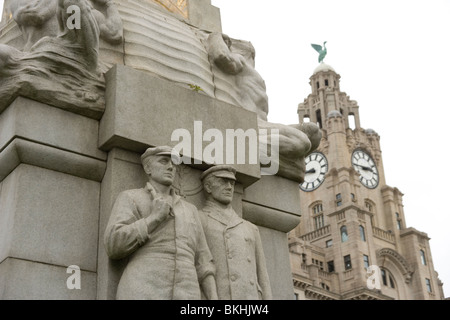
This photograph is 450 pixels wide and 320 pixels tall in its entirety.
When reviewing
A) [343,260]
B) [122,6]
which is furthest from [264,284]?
[343,260]

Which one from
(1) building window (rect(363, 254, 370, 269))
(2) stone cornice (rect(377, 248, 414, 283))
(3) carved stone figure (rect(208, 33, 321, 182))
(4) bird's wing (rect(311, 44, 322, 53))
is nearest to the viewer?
(3) carved stone figure (rect(208, 33, 321, 182))

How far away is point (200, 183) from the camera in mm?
6152

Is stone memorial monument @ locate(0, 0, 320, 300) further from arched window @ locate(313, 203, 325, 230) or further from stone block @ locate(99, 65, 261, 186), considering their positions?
arched window @ locate(313, 203, 325, 230)

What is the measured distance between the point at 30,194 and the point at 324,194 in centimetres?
8120

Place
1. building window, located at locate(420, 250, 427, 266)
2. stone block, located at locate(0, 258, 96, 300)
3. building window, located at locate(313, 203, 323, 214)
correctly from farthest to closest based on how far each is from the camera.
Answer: building window, located at locate(313, 203, 323, 214) → building window, located at locate(420, 250, 427, 266) → stone block, located at locate(0, 258, 96, 300)

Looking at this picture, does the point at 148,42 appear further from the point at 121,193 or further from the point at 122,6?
the point at 121,193

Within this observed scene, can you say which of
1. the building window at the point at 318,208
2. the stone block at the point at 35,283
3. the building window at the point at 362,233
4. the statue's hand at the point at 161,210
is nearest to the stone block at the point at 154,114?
the statue's hand at the point at 161,210

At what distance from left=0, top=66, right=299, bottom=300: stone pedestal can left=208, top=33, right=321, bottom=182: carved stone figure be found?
0.57 metres

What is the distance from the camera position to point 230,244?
18.7 ft

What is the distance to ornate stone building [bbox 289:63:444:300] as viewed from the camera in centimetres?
7419

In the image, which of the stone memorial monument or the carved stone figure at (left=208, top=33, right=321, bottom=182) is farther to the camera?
the carved stone figure at (left=208, top=33, right=321, bottom=182)

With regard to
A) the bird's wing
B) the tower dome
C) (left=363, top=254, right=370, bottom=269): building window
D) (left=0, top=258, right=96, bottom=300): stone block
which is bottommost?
(left=0, top=258, right=96, bottom=300): stone block

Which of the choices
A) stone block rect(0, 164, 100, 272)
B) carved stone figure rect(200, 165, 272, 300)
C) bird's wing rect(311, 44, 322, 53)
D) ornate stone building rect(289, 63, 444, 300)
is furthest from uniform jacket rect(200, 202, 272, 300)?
bird's wing rect(311, 44, 322, 53)

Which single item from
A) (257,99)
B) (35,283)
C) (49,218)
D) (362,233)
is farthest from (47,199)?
(362,233)
